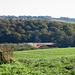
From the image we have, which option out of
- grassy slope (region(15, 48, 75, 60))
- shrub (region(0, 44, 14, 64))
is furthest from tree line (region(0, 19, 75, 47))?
shrub (region(0, 44, 14, 64))

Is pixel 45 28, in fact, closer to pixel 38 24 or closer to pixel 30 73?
pixel 38 24

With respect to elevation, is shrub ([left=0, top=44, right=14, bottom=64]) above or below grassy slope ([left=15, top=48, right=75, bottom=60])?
above

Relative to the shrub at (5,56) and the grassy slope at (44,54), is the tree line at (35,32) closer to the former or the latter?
the grassy slope at (44,54)

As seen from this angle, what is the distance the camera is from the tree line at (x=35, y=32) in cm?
6650

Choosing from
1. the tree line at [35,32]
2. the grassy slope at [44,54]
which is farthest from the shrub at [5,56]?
the tree line at [35,32]

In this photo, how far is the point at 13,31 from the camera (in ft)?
243

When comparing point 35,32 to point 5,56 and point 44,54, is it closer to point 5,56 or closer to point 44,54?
point 44,54

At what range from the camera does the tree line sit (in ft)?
218

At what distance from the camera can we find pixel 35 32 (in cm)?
7244

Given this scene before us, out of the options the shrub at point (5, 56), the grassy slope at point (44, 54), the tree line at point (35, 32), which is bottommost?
the tree line at point (35, 32)

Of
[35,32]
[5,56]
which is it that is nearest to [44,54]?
[5,56]

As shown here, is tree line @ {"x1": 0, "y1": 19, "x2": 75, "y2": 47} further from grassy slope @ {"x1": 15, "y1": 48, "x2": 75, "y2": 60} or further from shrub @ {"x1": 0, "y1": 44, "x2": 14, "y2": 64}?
shrub @ {"x1": 0, "y1": 44, "x2": 14, "y2": 64}

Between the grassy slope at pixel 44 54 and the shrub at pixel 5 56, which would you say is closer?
the shrub at pixel 5 56

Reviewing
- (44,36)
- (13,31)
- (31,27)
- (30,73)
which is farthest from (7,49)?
(31,27)
